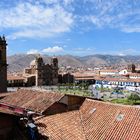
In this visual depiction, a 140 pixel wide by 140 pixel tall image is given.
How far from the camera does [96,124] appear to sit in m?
22.1

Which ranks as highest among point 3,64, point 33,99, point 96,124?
point 3,64

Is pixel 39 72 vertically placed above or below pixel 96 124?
above

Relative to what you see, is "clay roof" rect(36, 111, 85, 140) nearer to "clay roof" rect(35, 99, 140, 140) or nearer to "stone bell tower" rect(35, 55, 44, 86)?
"clay roof" rect(35, 99, 140, 140)

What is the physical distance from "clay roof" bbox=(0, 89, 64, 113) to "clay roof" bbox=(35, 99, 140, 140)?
3.75 metres

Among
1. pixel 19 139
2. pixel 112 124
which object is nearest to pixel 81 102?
pixel 112 124

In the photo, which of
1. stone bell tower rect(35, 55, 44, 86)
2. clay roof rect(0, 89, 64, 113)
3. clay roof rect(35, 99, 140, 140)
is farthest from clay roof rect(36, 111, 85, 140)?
stone bell tower rect(35, 55, 44, 86)

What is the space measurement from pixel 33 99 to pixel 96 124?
10.5m

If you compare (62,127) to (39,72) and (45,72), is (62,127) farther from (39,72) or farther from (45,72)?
(45,72)

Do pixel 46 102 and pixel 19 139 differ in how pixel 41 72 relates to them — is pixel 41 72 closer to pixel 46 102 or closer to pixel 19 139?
pixel 46 102

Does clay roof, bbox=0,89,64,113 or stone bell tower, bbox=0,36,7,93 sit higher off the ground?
stone bell tower, bbox=0,36,7,93

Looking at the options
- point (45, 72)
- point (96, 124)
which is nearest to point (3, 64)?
point (96, 124)

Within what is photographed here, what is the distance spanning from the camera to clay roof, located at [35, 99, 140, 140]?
790 inches

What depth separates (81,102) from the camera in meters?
28.9

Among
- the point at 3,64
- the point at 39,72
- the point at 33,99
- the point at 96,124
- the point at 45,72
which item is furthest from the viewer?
the point at 45,72
